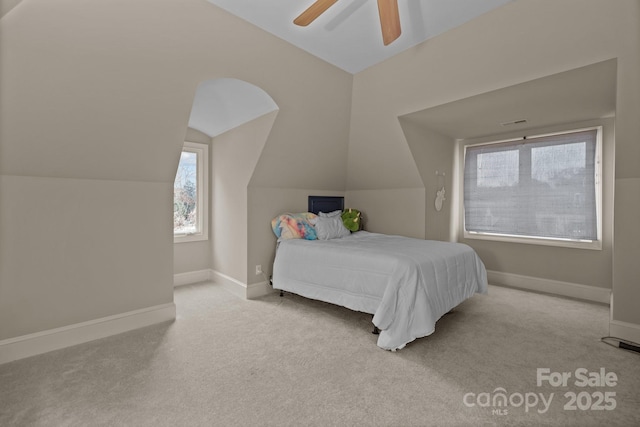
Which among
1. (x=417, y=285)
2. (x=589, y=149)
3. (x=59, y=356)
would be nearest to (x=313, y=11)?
(x=417, y=285)

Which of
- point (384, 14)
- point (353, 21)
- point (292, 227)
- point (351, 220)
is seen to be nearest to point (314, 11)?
point (384, 14)

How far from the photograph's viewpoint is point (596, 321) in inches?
112

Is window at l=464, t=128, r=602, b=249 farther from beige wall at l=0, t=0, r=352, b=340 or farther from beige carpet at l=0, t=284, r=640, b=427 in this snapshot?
beige wall at l=0, t=0, r=352, b=340

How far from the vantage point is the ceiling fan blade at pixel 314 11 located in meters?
1.78

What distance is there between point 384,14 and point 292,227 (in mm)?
2426

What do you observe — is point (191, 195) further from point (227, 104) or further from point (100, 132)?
point (100, 132)

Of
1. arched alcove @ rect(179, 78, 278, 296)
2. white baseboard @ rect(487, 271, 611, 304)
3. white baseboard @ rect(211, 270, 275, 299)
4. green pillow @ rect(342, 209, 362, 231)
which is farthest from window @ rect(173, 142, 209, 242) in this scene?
white baseboard @ rect(487, 271, 611, 304)

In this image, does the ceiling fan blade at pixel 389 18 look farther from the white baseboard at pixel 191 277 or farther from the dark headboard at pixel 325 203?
the white baseboard at pixel 191 277

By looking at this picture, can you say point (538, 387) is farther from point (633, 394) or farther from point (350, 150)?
point (350, 150)

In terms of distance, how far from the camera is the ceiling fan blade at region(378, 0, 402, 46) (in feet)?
5.80

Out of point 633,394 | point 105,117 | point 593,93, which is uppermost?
point 593,93

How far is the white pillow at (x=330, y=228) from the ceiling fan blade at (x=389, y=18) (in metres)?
2.20

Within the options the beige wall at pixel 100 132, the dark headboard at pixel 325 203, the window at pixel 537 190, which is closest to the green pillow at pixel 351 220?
the dark headboard at pixel 325 203

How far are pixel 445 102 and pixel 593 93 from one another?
4.25ft
